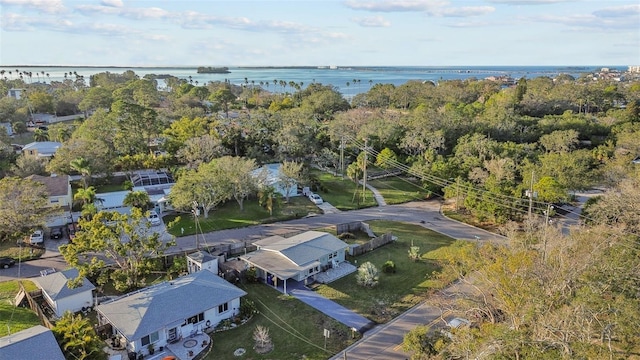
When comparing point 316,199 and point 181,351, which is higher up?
point 316,199

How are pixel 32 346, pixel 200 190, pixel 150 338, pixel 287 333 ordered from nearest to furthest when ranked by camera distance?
pixel 32 346, pixel 150 338, pixel 287 333, pixel 200 190

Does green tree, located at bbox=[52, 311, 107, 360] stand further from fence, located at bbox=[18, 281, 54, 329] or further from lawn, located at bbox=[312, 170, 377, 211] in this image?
lawn, located at bbox=[312, 170, 377, 211]

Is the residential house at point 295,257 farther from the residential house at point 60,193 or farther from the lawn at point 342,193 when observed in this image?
the residential house at point 60,193

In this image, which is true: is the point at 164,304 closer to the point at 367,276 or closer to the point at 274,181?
the point at 367,276

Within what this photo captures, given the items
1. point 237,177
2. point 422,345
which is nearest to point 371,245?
point 237,177

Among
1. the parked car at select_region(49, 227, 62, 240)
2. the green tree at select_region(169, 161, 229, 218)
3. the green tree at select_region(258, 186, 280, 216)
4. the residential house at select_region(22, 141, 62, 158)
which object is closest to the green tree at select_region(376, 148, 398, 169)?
the green tree at select_region(258, 186, 280, 216)

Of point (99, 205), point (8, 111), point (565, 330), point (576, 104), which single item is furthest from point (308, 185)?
point (576, 104)
